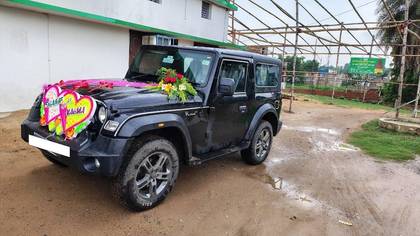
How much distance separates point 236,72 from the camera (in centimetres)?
459

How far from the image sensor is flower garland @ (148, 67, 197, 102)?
363 centimetres

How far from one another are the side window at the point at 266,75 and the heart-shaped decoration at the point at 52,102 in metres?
2.88

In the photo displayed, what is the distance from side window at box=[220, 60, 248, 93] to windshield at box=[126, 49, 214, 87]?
0.28 meters

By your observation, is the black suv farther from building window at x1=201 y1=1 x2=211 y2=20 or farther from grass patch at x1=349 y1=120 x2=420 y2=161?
building window at x1=201 y1=1 x2=211 y2=20

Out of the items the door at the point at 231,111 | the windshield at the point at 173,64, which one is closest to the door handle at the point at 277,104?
the door at the point at 231,111

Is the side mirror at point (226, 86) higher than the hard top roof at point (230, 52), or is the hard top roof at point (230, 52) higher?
the hard top roof at point (230, 52)

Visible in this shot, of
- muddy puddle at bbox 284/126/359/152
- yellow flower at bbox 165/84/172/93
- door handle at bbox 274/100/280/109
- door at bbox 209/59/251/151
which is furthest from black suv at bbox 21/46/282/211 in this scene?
muddy puddle at bbox 284/126/359/152

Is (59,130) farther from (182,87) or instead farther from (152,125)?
(182,87)

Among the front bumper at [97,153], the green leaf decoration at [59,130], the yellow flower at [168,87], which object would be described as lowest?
the front bumper at [97,153]

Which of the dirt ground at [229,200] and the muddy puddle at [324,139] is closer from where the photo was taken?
the dirt ground at [229,200]

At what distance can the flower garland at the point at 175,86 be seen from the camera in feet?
11.9

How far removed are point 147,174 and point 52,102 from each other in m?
1.29

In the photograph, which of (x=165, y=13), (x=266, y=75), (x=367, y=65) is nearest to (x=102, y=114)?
(x=266, y=75)

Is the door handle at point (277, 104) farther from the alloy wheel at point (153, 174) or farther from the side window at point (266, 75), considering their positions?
the alloy wheel at point (153, 174)
